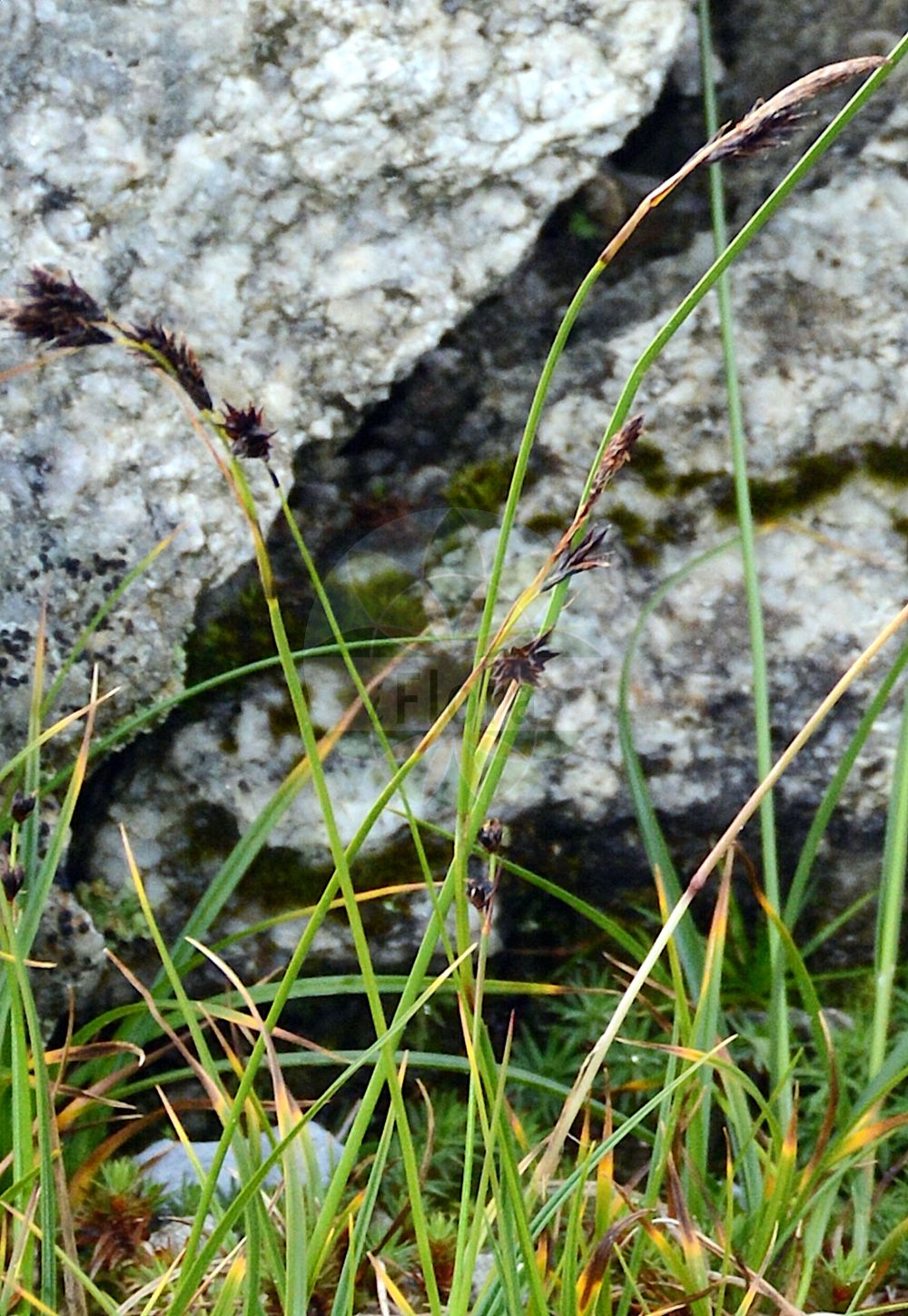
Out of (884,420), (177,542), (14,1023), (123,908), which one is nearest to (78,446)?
(177,542)

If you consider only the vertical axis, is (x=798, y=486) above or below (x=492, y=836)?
above

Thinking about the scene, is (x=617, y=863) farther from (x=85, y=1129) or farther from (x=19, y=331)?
(x=19, y=331)

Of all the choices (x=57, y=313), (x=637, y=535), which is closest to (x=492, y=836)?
(x=57, y=313)

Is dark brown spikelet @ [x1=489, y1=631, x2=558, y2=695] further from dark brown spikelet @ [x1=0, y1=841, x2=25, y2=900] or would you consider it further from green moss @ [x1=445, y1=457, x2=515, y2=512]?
green moss @ [x1=445, y1=457, x2=515, y2=512]

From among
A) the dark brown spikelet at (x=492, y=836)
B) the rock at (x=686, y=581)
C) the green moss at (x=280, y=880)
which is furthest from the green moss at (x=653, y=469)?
the dark brown spikelet at (x=492, y=836)

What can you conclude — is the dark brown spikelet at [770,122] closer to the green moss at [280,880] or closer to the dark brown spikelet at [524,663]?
the dark brown spikelet at [524,663]

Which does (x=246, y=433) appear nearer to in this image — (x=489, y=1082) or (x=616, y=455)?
(x=616, y=455)
